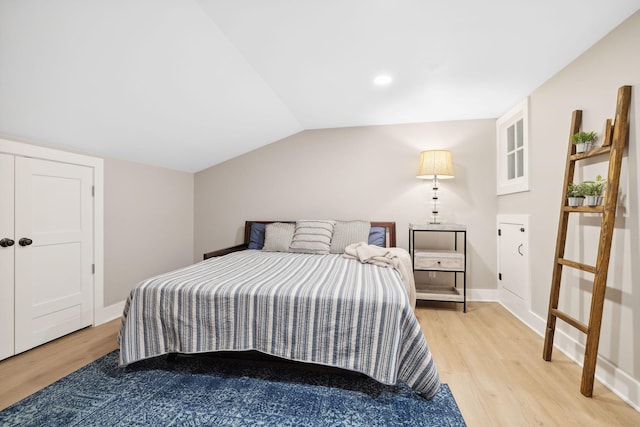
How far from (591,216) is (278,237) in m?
2.84

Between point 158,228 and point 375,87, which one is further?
point 158,228

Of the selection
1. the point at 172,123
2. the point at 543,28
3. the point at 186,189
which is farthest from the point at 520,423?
the point at 186,189

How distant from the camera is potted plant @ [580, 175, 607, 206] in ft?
5.94

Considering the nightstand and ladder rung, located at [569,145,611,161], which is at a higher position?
ladder rung, located at [569,145,611,161]

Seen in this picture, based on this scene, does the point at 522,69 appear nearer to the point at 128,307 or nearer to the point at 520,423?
the point at 520,423

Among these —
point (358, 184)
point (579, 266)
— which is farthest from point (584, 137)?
point (358, 184)

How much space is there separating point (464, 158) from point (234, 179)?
307 centimetres

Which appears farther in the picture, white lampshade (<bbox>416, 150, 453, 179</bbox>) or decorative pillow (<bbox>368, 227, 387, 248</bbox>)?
decorative pillow (<bbox>368, 227, 387, 248</bbox>)

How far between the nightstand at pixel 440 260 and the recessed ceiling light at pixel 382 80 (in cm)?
154

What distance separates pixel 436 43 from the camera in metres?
2.02

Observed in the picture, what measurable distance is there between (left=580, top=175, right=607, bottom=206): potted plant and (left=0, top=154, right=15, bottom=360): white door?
12.9 feet

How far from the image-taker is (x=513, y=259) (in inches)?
123

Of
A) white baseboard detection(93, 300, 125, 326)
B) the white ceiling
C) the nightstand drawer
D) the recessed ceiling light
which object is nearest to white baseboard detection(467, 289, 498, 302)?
the nightstand drawer

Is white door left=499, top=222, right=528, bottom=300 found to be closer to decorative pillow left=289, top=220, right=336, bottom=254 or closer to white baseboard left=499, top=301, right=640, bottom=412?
white baseboard left=499, top=301, right=640, bottom=412
